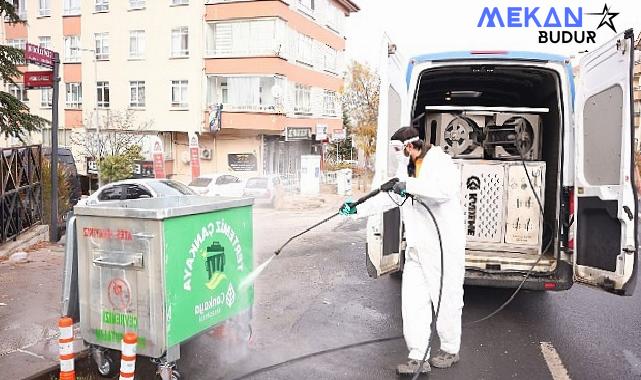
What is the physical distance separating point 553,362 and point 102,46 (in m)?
32.7

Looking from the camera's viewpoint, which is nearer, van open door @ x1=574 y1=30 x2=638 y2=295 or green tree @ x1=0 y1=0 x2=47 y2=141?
van open door @ x1=574 y1=30 x2=638 y2=295

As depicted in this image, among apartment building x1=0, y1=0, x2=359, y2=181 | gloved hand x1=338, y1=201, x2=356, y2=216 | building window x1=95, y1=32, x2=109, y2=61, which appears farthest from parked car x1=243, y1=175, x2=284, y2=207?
gloved hand x1=338, y1=201, x2=356, y2=216

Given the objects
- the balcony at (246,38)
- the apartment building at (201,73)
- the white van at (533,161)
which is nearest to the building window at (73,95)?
the apartment building at (201,73)

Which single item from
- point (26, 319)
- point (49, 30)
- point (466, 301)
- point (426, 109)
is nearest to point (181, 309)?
point (26, 319)

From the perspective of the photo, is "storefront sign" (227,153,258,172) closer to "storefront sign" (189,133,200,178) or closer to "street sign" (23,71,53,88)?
"storefront sign" (189,133,200,178)

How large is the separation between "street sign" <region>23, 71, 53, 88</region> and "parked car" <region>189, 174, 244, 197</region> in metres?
10.8

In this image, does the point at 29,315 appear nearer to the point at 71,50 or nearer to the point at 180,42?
the point at 180,42

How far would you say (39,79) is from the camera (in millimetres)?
10117

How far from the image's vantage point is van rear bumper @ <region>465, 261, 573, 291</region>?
5473 mm

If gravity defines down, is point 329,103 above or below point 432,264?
above

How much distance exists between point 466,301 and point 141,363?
12.8ft

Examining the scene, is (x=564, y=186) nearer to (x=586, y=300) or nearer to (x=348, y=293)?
(x=586, y=300)

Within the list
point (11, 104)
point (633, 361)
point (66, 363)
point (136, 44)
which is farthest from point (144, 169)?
point (633, 361)

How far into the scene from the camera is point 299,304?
657 centimetres
